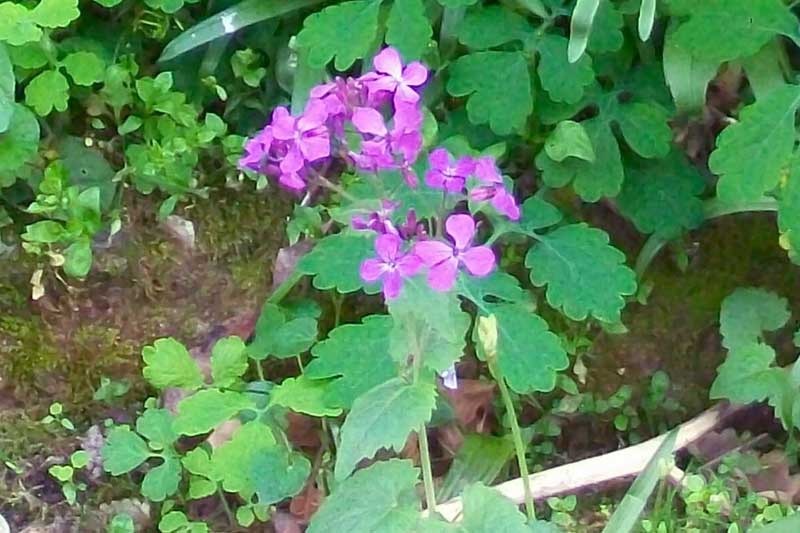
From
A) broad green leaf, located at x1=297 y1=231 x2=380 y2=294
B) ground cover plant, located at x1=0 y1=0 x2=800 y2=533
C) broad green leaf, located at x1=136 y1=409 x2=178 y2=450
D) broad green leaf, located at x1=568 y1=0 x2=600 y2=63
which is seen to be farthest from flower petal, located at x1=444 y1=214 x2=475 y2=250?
broad green leaf, located at x1=136 y1=409 x2=178 y2=450

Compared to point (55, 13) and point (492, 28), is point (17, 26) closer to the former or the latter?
point (55, 13)

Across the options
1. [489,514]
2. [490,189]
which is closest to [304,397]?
[489,514]

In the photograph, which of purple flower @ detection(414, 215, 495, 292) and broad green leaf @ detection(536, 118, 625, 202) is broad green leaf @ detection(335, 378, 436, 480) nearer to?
purple flower @ detection(414, 215, 495, 292)

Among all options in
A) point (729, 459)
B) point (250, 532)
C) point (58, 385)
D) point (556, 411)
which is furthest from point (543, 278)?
point (58, 385)

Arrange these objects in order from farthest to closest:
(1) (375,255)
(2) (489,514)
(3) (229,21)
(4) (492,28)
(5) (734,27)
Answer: (3) (229,21) → (4) (492,28) → (5) (734,27) → (1) (375,255) → (2) (489,514)

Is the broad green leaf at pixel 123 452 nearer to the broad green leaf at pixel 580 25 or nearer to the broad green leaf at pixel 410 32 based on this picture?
the broad green leaf at pixel 410 32

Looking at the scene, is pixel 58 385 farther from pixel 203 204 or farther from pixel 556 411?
pixel 556 411
